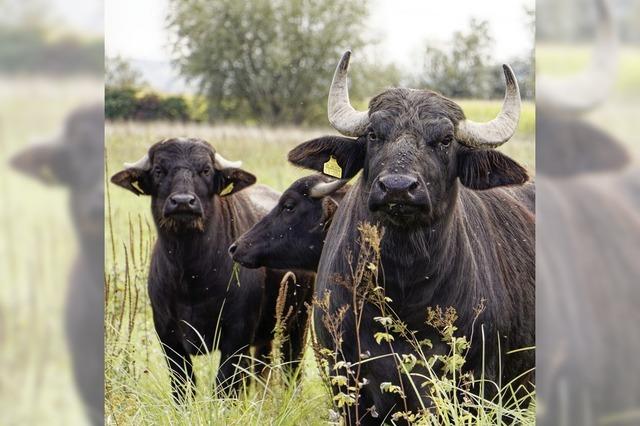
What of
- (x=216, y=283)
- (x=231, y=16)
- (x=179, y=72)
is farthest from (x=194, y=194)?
(x=231, y=16)

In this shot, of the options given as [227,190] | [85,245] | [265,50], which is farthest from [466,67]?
[85,245]

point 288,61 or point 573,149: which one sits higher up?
point 288,61

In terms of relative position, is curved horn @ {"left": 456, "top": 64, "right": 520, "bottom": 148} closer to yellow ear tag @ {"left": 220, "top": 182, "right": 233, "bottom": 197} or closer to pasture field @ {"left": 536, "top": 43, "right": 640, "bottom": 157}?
yellow ear tag @ {"left": 220, "top": 182, "right": 233, "bottom": 197}

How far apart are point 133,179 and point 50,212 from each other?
436cm

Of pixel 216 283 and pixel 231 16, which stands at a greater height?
pixel 231 16

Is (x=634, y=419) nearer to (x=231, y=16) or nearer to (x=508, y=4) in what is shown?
(x=508, y=4)

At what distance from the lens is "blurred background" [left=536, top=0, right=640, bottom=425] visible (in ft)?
5.73

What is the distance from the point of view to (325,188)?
5.69m

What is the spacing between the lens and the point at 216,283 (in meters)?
6.16

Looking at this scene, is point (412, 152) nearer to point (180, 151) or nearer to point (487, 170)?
point (487, 170)

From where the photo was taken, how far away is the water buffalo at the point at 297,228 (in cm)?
571

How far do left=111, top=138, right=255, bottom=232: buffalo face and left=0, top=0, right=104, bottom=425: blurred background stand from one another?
398 cm

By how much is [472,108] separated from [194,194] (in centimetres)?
733

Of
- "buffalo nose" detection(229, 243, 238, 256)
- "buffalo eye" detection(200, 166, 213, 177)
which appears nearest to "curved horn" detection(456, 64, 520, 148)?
"buffalo nose" detection(229, 243, 238, 256)
